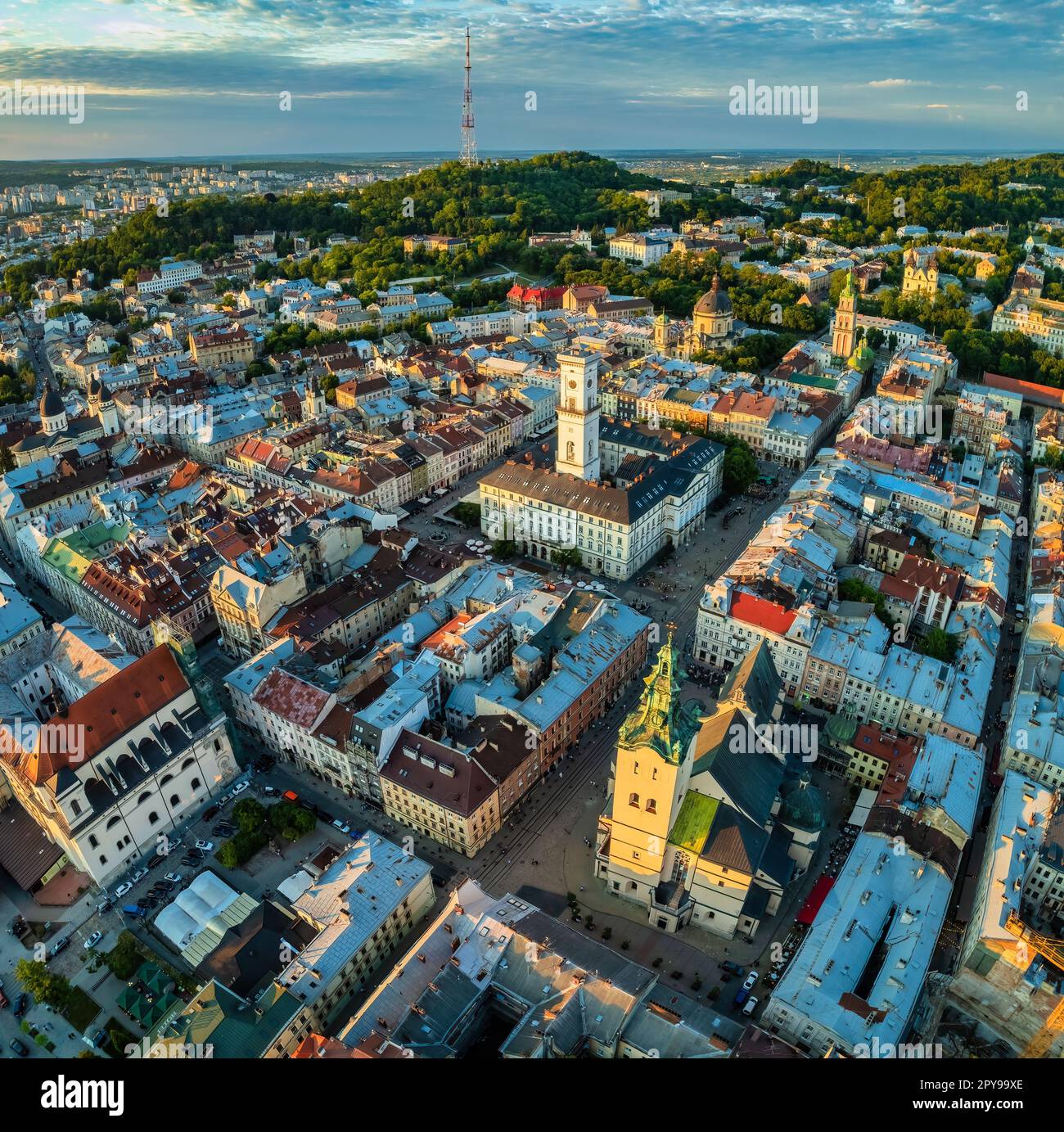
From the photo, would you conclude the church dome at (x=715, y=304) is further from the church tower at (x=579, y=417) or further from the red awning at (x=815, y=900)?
the red awning at (x=815, y=900)

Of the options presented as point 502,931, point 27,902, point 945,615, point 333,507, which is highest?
point 333,507

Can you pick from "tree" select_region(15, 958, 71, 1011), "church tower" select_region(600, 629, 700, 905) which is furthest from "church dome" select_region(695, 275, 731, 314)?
"tree" select_region(15, 958, 71, 1011)

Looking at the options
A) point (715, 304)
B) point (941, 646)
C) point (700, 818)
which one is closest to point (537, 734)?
point (700, 818)

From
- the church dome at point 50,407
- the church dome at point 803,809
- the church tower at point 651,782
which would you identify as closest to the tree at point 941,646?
the church dome at point 803,809

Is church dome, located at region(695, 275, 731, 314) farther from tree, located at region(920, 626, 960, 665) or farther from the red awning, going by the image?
the red awning
